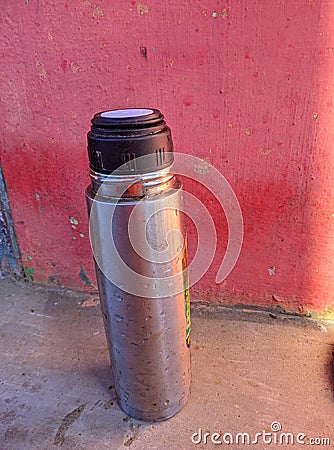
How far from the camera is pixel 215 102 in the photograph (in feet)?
3.10

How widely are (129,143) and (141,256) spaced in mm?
197

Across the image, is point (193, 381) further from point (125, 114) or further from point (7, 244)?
point (7, 244)

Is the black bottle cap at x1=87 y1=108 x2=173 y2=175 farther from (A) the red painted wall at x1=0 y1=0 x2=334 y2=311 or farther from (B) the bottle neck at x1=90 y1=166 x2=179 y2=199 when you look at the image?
(A) the red painted wall at x1=0 y1=0 x2=334 y2=311

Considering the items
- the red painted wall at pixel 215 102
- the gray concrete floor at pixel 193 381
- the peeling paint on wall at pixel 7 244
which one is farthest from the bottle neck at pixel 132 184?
the peeling paint on wall at pixel 7 244

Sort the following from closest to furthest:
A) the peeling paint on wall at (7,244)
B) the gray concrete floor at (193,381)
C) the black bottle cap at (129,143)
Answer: the black bottle cap at (129,143) < the gray concrete floor at (193,381) < the peeling paint on wall at (7,244)

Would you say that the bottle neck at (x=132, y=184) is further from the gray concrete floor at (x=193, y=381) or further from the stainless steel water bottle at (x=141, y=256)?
the gray concrete floor at (x=193, y=381)

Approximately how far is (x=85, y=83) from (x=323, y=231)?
0.72 metres

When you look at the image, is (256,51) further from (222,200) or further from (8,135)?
(8,135)

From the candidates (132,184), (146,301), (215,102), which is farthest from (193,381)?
(215,102)

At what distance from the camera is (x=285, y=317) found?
1.13m

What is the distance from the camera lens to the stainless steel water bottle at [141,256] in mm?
637

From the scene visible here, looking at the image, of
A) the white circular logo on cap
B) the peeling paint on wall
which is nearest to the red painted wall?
the peeling paint on wall

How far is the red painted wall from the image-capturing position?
2.87 ft

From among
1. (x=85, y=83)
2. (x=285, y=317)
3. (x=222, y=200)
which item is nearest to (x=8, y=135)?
(x=85, y=83)
